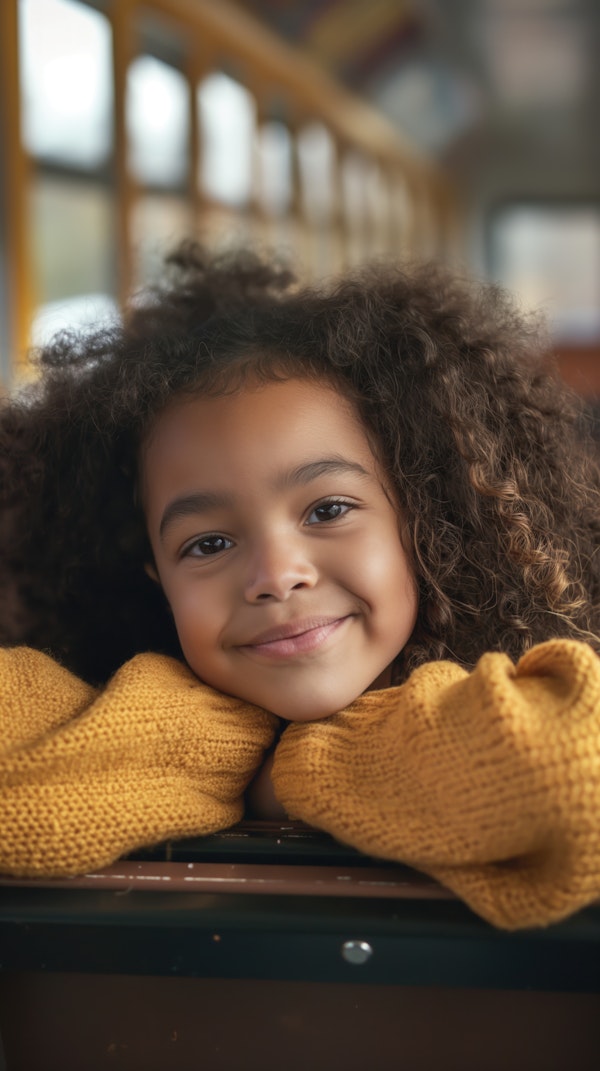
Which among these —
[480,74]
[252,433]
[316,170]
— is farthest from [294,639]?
[480,74]

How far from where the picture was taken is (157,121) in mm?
4289

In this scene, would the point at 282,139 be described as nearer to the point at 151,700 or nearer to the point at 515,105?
the point at 515,105

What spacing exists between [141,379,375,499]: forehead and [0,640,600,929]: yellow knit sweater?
0.15 metres

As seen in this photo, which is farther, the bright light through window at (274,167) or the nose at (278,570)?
the bright light through window at (274,167)

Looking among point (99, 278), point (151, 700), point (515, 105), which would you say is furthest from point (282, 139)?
point (151, 700)

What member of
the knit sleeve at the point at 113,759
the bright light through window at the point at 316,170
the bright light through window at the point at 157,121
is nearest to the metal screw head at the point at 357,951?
the knit sleeve at the point at 113,759

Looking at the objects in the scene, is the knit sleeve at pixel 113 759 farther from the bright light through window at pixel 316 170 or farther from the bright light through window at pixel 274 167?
the bright light through window at pixel 316 170

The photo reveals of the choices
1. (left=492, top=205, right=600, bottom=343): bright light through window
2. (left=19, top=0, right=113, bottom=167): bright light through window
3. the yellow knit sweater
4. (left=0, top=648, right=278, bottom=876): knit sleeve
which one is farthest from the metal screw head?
(left=492, top=205, right=600, bottom=343): bright light through window

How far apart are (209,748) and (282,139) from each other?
18.2ft

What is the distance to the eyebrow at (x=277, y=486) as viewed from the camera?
2.62 feet

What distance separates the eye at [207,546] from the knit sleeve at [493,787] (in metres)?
0.21

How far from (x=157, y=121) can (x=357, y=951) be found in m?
4.19

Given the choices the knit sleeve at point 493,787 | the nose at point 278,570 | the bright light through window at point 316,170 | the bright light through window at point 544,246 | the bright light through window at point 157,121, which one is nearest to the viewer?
the knit sleeve at point 493,787

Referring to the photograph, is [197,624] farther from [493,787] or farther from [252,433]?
[493,787]
